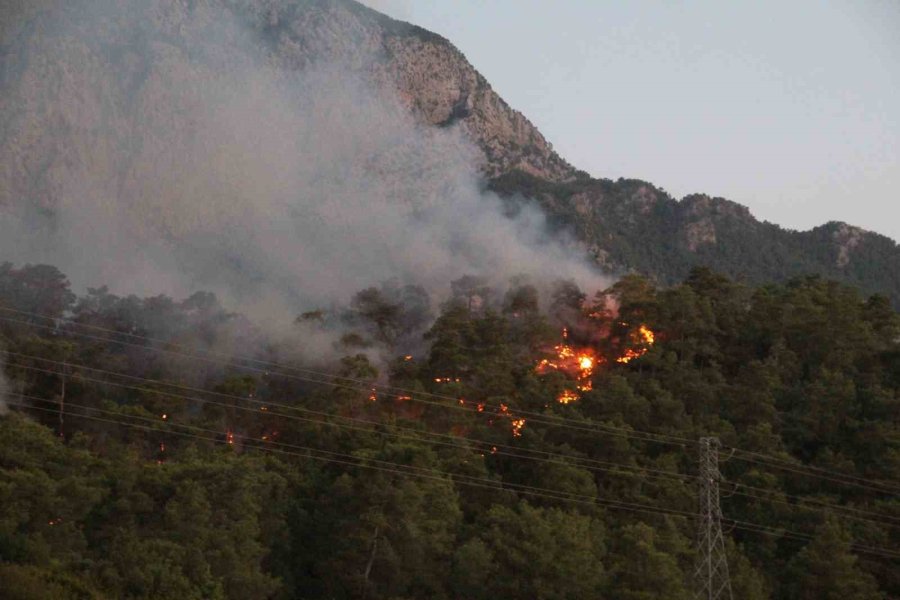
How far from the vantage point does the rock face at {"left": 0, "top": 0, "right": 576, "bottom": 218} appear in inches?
2350

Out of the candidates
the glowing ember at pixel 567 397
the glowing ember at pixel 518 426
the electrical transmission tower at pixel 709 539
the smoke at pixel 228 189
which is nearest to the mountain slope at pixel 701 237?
the smoke at pixel 228 189

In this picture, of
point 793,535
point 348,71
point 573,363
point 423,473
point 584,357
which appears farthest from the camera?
point 348,71

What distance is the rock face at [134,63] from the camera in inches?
2350

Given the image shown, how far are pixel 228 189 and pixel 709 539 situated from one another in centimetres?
4046

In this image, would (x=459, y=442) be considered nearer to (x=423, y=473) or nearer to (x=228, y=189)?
(x=423, y=473)

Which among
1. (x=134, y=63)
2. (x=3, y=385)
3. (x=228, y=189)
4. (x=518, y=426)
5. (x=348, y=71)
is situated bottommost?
(x=3, y=385)

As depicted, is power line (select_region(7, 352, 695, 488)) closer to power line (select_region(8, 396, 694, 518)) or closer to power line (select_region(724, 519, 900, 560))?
power line (select_region(8, 396, 694, 518))

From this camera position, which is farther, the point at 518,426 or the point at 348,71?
the point at 348,71

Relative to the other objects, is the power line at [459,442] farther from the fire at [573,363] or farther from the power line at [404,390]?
the fire at [573,363]

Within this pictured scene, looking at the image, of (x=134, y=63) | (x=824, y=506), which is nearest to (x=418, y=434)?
(x=824, y=506)

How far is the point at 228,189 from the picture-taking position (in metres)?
62.0

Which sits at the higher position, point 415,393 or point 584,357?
point 584,357

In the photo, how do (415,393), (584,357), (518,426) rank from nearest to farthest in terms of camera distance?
(518,426), (415,393), (584,357)

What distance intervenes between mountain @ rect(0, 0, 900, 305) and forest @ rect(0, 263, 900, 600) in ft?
53.0
